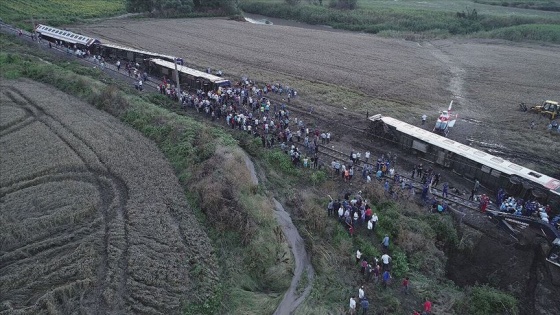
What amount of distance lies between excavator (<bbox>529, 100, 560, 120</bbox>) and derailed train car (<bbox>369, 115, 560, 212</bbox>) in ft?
45.4

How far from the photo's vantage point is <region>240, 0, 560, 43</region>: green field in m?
64.9

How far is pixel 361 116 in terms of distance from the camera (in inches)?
1369

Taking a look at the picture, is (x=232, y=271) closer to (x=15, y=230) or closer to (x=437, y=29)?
(x=15, y=230)

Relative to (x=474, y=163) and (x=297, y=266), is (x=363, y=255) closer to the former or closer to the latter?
(x=297, y=266)

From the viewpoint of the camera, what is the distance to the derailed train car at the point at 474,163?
2242 centimetres

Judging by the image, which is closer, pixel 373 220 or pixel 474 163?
pixel 373 220

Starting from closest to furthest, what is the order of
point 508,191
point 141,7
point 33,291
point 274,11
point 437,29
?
point 33,291 < point 508,191 < point 437,29 < point 141,7 < point 274,11

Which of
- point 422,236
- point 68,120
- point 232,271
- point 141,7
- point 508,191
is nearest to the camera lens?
point 232,271

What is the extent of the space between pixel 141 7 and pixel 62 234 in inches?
2613

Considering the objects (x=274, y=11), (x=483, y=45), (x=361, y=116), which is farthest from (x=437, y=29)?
(x=361, y=116)

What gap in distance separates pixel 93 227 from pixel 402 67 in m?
40.6

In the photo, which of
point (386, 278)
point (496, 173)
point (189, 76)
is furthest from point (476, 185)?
point (189, 76)

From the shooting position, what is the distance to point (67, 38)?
166 feet

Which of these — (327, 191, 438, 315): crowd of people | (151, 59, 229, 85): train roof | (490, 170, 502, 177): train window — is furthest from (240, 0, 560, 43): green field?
(327, 191, 438, 315): crowd of people
